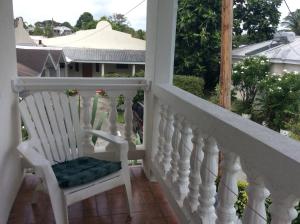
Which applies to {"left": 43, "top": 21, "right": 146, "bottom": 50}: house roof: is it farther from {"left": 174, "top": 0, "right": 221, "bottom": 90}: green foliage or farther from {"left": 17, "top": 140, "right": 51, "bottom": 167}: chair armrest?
{"left": 17, "top": 140, "right": 51, "bottom": 167}: chair armrest

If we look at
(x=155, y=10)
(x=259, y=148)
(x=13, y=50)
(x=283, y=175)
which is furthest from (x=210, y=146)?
(x=13, y=50)

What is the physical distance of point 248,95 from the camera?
210 cm

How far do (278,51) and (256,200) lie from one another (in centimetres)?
103

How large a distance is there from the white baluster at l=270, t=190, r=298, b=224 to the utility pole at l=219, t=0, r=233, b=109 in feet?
5.89

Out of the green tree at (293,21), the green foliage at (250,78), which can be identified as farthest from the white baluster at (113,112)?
the green tree at (293,21)

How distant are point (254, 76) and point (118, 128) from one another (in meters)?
1.53

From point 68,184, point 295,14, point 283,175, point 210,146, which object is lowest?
point 68,184

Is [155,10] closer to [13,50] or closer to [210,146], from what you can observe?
[13,50]

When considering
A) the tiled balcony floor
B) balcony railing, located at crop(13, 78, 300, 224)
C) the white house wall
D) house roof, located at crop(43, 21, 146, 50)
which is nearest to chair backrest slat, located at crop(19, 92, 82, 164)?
balcony railing, located at crop(13, 78, 300, 224)

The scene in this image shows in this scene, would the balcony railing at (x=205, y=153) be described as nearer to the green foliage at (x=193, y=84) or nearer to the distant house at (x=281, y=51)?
the green foliage at (x=193, y=84)

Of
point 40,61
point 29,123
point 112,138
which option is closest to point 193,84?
point 112,138

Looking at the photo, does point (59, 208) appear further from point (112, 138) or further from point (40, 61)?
point (40, 61)

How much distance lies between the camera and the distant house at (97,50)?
309cm

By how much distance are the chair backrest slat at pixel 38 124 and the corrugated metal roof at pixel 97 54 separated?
785mm
